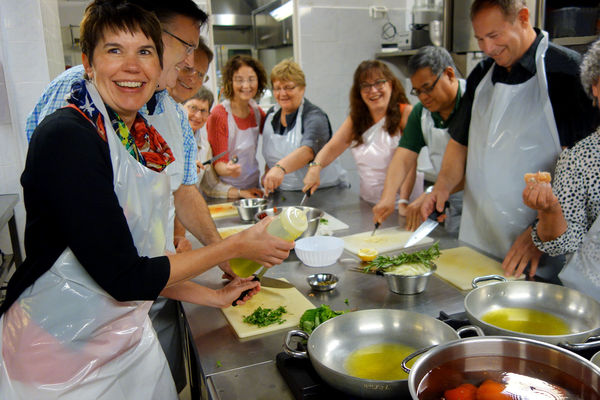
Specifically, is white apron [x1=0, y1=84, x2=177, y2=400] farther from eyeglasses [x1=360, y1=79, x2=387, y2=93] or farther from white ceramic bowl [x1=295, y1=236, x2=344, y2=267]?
eyeglasses [x1=360, y1=79, x2=387, y2=93]

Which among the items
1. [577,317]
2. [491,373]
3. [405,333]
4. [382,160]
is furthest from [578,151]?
[382,160]

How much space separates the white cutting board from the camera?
2088 millimetres

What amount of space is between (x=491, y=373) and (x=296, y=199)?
7.58ft

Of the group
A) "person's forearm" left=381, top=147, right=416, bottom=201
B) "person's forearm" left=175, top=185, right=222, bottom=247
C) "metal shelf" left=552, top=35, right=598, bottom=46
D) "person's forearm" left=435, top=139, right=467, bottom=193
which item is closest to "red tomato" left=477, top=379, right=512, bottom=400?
"person's forearm" left=175, top=185, right=222, bottom=247

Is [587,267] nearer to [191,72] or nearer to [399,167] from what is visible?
[399,167]

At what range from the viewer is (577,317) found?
1.28m

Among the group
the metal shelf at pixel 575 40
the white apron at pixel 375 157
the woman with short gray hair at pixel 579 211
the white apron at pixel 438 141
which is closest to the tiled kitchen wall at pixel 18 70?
the white apron at pixel 375 157

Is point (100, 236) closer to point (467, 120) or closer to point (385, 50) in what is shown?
point (467, 120)

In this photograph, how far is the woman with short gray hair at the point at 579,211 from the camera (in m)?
1.54

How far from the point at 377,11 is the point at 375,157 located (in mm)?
2622

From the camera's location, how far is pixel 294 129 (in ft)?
11.4

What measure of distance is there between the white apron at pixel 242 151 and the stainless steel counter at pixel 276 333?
1.43 m

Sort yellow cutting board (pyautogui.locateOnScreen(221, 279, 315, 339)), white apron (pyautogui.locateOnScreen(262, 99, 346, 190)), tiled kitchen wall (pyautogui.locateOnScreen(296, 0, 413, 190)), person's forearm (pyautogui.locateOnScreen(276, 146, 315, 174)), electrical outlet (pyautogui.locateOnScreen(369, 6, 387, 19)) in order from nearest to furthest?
1. yellow cutting board (pyautogui.locateOnScreen(221, 279, 315, 339))
2. person's forearm (pyautogui.locateOnScreen(276, 146, 315, 174))
3. white apron (pyautogui.locateOnScreen(262, 99, 346, 190))
4. tiled kitchen wall (pyautogui.locateOnScreen(296, 0, 413, 190))
5. electrical outlet (pyautogui.locateOnScreen(369, 6, 387, 19))

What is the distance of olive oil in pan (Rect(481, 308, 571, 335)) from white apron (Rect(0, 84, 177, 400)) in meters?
0.97
